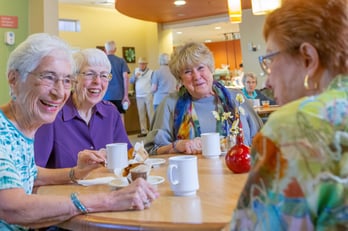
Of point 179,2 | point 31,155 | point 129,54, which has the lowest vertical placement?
point 31,155

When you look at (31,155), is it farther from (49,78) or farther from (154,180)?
(154,180)

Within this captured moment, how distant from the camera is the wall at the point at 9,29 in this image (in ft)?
12.2

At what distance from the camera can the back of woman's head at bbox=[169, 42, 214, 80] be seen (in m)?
2.17

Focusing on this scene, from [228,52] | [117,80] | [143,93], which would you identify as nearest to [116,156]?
[117,80]

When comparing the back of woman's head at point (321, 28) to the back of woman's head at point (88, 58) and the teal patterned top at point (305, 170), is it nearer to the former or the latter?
the teal patterned top at point (305, 170)

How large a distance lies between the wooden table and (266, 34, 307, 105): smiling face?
34cm

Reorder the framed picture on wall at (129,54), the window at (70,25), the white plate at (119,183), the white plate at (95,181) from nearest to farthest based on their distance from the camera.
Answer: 1. the white plate at (119,183)
2. the white plate at (95,181)
3. the window at (70,25)
4. the framed picture on wall at (129,54)

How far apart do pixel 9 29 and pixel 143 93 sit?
4276 mm

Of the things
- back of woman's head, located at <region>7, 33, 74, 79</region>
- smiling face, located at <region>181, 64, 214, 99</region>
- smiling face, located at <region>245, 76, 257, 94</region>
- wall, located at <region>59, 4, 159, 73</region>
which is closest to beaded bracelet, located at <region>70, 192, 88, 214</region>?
back of woman's head, located at <region>7, 33, 74, 79</region>

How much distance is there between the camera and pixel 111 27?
30.4 ft

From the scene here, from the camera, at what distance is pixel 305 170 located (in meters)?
0.61

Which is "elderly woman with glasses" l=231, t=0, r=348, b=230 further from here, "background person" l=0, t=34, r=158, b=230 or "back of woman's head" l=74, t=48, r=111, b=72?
"back of woman's head" l=74, t=48, r=111, b=72

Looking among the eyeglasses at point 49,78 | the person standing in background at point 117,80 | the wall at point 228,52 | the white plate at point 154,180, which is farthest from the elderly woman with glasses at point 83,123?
the wall at point 228,52

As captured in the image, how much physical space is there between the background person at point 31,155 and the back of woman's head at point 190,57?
33.7 inches
